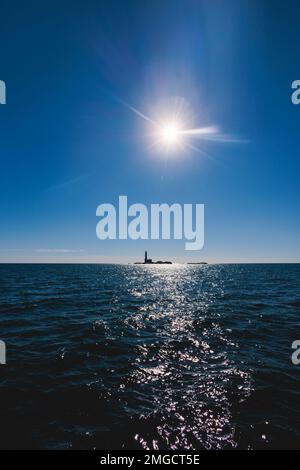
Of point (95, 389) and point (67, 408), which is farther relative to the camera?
point (95, 389)

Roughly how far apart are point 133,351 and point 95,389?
4479 mm

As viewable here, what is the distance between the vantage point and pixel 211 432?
320 inches

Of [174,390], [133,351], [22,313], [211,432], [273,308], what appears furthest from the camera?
[273,308]

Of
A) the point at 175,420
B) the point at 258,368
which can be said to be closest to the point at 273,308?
the point at 258,368

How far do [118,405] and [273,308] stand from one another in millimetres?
22115

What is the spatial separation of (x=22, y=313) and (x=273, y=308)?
24.3 m
